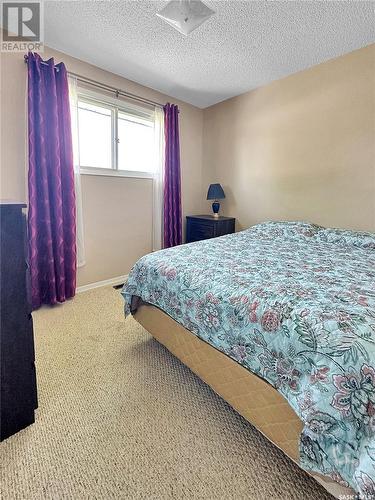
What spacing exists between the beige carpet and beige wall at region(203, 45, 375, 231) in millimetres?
2256

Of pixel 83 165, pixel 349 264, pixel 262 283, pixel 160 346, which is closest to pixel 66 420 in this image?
pixel 160 346

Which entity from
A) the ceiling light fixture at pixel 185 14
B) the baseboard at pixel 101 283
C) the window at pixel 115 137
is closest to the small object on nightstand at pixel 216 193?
the window at pixel 115 137

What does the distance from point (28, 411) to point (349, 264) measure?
1.99 metres

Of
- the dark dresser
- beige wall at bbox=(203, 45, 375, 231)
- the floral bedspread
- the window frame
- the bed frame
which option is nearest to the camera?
the floral bedspread

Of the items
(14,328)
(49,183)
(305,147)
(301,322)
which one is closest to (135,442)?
(14,328)

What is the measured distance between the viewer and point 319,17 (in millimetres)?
1885

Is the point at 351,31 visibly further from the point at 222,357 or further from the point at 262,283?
the point at 222,357

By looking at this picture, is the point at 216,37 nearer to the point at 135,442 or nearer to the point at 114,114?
the point at 114,114

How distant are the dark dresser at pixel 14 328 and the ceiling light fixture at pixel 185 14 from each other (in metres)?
1.80

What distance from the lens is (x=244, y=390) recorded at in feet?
3.69

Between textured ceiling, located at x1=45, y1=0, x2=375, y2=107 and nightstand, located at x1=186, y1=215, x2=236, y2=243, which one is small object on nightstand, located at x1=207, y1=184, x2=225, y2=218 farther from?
textured ceiling, located at x1=45, y1=0, x2=375, y2=107

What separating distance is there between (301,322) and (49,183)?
→ 243 cm

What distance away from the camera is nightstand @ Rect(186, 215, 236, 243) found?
10.9 ft

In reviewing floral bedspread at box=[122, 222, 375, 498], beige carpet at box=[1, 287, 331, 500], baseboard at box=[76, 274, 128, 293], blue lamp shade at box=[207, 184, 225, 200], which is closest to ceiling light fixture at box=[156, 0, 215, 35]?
floral bedspread at box=[122, 222, 375, 498]
